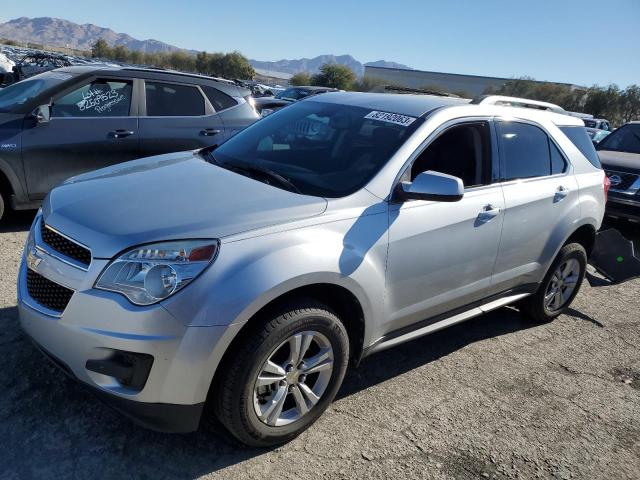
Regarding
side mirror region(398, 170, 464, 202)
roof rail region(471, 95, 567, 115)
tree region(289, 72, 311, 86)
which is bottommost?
tree region(289, 72, 311, 86)

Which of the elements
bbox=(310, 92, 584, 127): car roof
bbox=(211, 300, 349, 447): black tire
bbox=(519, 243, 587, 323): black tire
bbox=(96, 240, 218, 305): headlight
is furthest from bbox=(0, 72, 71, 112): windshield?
bbox=(519, 243, 587, 323): black tire

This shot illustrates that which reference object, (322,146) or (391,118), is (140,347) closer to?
(322,146)

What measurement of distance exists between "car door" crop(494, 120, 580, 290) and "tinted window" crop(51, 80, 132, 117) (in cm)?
412

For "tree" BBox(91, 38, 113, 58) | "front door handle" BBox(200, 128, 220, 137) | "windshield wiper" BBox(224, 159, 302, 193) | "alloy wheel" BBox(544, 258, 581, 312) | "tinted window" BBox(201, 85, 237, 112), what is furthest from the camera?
"tree" BBox(91, 38, 113, 58)

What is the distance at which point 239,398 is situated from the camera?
2.44 meters

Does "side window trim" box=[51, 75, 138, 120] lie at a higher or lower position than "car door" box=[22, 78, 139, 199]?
higher

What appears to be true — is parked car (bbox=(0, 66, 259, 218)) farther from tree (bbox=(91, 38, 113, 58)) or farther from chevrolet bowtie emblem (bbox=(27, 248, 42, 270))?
tree (bbox=(91, 38, 113, 58))

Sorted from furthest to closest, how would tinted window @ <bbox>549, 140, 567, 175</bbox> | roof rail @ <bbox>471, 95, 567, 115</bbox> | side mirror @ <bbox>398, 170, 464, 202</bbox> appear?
tinted window @ <bbox>549, 140, 567, 175</bbox>, roof rail @ <bbox>471, 95, 567, 115</bbox>, side mirror @ <bbox>398, 170, 464, 202</bbox>

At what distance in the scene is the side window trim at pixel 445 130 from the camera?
311 centimetres

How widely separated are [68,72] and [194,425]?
491 cm

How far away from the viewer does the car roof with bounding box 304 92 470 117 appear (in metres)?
3.46

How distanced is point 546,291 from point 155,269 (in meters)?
3.41

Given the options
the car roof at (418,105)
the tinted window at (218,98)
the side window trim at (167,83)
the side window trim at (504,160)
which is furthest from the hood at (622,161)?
the side window trim at (167,83)

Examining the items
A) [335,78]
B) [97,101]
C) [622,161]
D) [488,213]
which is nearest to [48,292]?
[488,213]
